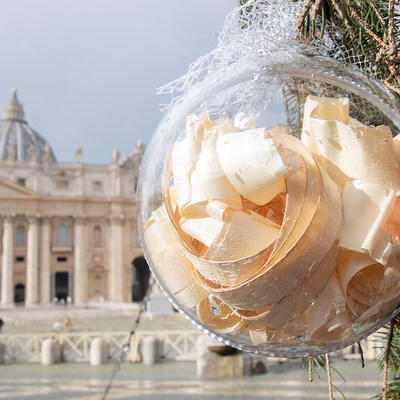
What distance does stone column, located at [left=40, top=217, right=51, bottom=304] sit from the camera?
1610 inches

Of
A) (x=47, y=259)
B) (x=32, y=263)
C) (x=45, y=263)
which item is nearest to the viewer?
(x=32, y=263)

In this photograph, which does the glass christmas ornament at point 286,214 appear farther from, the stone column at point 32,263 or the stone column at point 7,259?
the stone column at point 7,259

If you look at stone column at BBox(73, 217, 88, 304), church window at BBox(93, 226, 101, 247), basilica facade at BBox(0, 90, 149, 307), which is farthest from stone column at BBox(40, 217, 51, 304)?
→ church window at BBox(93, 226, 101, 247)

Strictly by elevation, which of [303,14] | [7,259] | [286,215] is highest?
[7,259]

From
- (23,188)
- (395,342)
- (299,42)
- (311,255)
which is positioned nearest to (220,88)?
(299,42)

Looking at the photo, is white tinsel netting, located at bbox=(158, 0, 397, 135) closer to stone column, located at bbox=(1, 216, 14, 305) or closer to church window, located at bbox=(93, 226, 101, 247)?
stone column, located at bbox=(1, 216, 14, 305)

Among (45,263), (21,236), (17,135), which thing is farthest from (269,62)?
(17,135)

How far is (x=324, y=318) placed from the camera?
0.84 m

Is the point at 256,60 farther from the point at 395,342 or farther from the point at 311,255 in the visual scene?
the point at 395,342

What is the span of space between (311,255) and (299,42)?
1.50 ft

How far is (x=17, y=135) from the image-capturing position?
54.8m

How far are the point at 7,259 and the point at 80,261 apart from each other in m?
5.06

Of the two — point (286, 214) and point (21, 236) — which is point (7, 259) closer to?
point (21, 236)

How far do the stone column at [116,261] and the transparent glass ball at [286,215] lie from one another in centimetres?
4196
